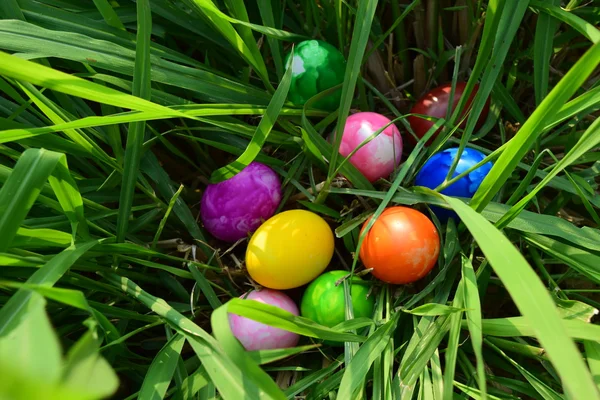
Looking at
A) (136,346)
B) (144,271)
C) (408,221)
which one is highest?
(408,221)

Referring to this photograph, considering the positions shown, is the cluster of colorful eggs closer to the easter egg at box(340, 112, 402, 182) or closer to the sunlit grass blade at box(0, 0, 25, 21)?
the easter egg at box(340, 112, 402, 182)

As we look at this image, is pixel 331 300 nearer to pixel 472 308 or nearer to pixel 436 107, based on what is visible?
pixel 472 308

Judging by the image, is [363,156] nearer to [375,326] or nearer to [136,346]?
[375,326]

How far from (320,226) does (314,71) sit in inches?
10.6

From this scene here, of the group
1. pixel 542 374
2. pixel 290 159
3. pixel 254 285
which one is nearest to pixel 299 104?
pixel 290 159

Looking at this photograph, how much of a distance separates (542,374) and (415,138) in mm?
442

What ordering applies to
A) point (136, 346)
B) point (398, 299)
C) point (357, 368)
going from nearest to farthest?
1. point (357, 368)
2. point (398, 299)
3. point (136, 346)

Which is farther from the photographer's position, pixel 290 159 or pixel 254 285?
pixel 290 159

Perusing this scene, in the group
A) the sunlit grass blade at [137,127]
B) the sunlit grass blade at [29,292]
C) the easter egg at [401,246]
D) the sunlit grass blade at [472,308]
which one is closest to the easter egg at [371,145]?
the easter egg at [401,246]

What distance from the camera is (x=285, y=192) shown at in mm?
971

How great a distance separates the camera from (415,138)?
3.16ft

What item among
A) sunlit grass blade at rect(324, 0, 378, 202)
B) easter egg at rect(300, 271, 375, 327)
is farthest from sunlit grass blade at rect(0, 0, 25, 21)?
easter egg at rect(300, 271, 375, 327)

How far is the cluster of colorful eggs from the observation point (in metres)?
0.82

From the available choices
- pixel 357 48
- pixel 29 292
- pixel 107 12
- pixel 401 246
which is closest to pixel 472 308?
pixel 401 246
